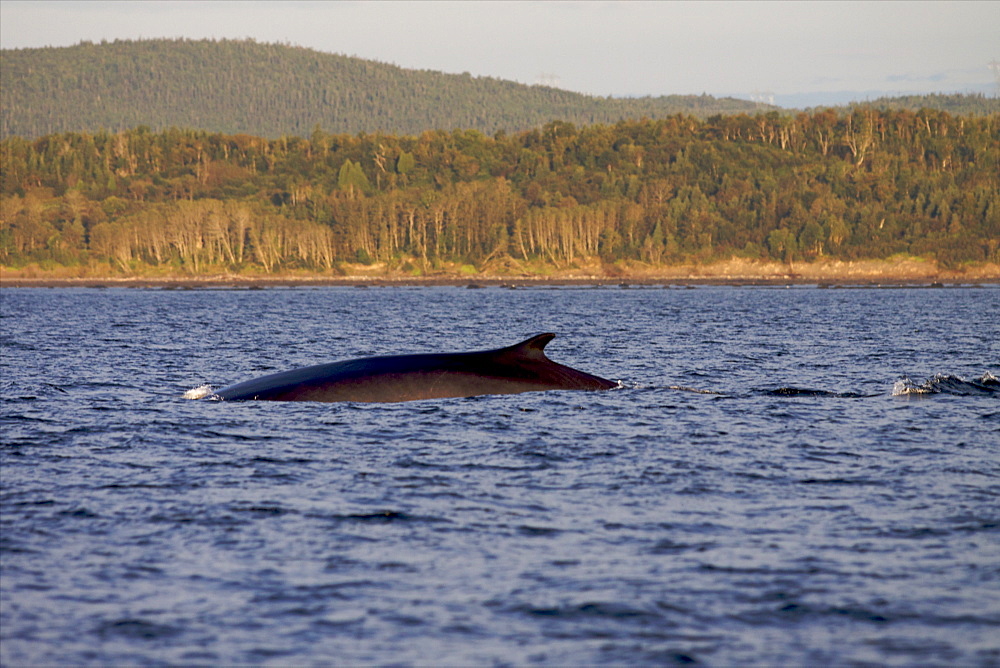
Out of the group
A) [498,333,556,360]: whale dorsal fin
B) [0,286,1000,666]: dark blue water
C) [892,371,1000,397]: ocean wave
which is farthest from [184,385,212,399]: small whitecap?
[892,371,1000,397]: ocean wave

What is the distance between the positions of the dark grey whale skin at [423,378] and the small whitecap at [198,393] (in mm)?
1827

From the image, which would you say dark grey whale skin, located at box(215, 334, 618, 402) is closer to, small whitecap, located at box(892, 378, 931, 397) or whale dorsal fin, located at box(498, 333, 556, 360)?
whale dorsal fin, located at box(498, 333, 556, 360)

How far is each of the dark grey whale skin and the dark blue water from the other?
443 mm

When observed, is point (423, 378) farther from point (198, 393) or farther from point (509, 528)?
point (509, 528)

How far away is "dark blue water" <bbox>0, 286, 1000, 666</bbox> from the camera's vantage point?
966 cm

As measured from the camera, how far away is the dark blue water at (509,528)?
9664 millimetres

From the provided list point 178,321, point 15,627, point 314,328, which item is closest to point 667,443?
point 15,627

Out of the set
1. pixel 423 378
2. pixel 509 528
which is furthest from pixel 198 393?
pixel 509 528

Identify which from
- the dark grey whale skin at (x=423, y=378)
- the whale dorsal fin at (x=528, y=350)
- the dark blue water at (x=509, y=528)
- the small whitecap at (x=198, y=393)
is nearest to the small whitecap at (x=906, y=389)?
the dark blue water at (x=509, y=528)

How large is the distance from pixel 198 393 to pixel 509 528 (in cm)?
1433

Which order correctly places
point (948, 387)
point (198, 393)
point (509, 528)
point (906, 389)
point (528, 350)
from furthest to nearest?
1. point (948, 387)
2. point (906, 389)
3. point (198, 393)
4. point (528, 350)
5. point (509, 528)

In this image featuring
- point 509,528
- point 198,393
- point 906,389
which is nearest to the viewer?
point 509,528

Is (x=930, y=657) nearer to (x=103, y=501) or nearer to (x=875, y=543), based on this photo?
(x=875, y=543)

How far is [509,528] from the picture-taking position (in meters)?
13.1
